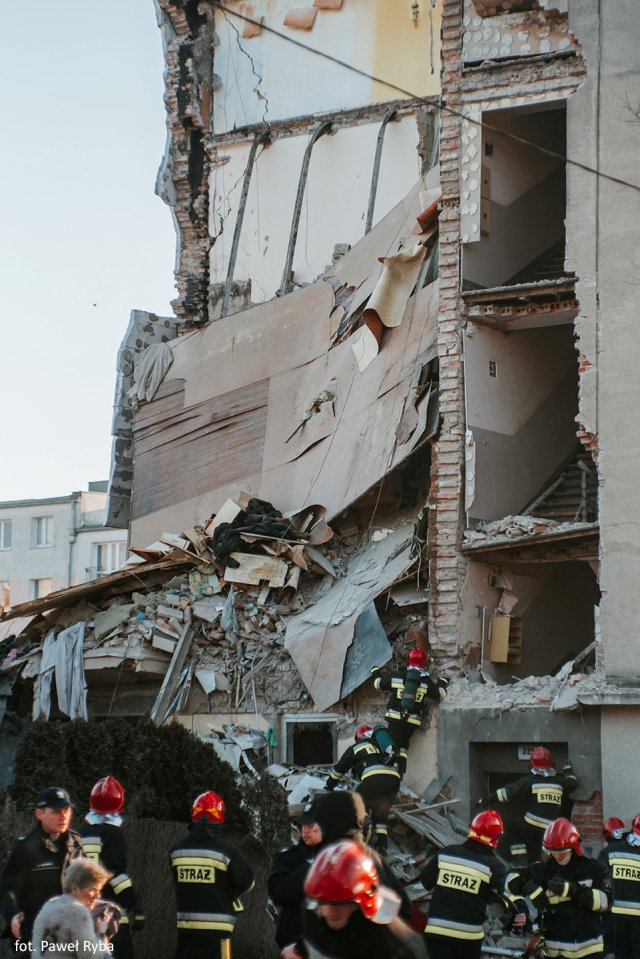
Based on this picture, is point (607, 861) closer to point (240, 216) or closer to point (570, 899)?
point (570, 899)

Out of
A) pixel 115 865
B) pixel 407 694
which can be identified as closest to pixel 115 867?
pixel 115 865

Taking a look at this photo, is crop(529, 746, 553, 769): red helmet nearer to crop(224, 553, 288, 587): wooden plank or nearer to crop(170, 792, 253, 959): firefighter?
crop(224, 553, 288, 587): wooden plank

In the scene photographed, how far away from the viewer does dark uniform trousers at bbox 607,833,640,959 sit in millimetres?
10617

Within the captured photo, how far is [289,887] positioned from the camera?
907cm

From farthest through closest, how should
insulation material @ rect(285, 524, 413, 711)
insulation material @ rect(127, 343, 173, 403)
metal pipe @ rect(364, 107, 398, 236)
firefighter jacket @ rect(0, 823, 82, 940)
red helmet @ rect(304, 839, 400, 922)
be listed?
1. metal pipe @ rect(364, 107, 398, 236)
2. insulation material @ rect(127, 343, 173, 403)
3. insulation material @ rect(285, 524, 413, 711)
4. firefighter jacket @ rect(0, 823, 82, 940)
5. red helmet @ rect(304, 839, 400, 922)

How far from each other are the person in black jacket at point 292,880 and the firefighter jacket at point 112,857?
3.19 ft

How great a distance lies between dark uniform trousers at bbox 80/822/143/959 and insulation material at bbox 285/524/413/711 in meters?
7.75

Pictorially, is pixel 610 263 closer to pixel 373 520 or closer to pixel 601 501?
pixel 601 501

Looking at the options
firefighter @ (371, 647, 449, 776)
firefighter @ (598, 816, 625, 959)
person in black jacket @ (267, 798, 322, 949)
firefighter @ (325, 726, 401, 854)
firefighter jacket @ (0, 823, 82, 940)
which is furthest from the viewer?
firefighter @ (371, 647, 449, 776)

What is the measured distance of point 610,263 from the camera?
55.1 feet

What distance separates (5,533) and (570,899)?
51258 millimetres

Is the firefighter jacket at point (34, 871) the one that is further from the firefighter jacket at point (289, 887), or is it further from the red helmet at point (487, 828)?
the red helmet at point (487, 828)

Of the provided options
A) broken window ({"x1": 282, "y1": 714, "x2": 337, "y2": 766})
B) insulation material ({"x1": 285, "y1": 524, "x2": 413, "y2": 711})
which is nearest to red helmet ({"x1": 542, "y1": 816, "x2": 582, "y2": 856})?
insulation material ({"x1": 285, "y1": 524, "x2": 413, "y2": 711})

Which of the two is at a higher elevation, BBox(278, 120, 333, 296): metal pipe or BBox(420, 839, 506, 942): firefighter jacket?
BBox(278, 120, 333, 296): metal pipe
